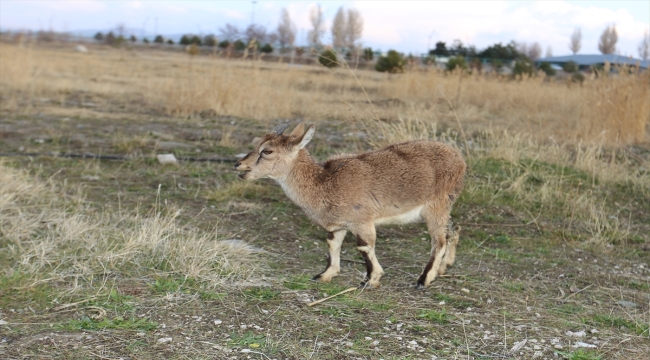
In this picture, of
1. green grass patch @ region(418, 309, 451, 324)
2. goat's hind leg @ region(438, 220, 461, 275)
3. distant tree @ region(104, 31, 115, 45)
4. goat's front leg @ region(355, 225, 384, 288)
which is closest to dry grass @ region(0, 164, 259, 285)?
goat's front leg @ region(355, 225, 384, 288)

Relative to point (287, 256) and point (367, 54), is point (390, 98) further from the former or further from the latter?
point (287, 256)

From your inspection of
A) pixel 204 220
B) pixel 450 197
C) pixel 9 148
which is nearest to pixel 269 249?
pixel 204 220

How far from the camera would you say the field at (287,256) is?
4.48m

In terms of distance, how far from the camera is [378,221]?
5695 mm

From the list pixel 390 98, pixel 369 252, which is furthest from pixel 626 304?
pixel 390 98

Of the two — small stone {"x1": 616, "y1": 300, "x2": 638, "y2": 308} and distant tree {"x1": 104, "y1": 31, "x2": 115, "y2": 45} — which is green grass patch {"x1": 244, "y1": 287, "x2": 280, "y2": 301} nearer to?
small stone {"x1": 616, "y1": 300, "x2": 638, "y2": 308}

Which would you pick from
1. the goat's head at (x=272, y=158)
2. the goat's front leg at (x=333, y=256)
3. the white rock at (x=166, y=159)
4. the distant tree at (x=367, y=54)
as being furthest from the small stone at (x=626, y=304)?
the distant tree at (x=367, y=54)

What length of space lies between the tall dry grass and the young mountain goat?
3.31 meters

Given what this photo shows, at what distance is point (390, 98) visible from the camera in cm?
1820

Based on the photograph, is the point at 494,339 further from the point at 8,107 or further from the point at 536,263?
the point at 8,107

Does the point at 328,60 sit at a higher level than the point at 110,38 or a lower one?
lower

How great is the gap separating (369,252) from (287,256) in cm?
106

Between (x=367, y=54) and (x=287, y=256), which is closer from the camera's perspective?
(x=287, y=256)

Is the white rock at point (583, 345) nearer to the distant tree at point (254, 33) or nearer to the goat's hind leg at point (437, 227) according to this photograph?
the goat's hind leg at point (437, 227)
